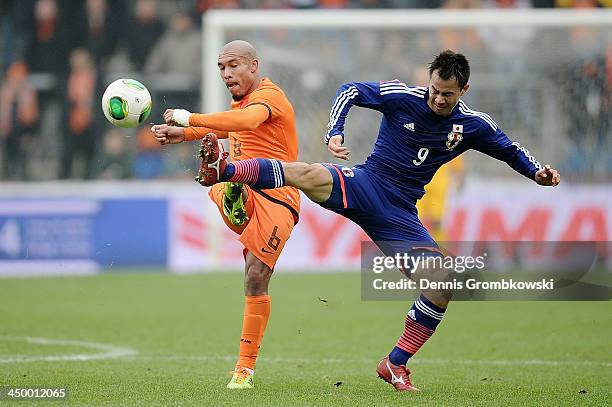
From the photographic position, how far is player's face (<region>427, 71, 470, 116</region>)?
789cm

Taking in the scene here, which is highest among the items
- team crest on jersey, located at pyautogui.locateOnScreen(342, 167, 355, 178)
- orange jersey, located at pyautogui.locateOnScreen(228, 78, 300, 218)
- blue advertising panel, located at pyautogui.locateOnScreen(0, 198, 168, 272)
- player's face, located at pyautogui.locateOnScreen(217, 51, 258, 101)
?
player's face, located at pyautogui.locateOnScreen(217, 51, 258, 101)

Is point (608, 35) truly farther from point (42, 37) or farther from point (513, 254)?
point (42, 37)

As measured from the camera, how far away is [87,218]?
18125 mm

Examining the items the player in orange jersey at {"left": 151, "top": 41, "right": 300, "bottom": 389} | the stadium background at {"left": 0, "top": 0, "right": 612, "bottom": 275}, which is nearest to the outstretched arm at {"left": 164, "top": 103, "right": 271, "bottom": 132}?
the player in orange jersey at {"left": 151, "top": 41, "right": 300, "bottom": 389}

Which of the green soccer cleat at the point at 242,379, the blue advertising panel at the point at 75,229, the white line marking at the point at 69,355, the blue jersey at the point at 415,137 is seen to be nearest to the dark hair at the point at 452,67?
the blue jersey at the point at 415,137

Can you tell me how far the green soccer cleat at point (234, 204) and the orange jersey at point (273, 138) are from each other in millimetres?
226

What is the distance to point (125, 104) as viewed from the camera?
8.12 m

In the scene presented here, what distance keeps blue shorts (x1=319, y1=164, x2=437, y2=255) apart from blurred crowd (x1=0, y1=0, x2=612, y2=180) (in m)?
10.9

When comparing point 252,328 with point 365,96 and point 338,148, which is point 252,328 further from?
point 365,96

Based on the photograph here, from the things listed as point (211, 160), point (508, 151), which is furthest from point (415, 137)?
point (211, 160)

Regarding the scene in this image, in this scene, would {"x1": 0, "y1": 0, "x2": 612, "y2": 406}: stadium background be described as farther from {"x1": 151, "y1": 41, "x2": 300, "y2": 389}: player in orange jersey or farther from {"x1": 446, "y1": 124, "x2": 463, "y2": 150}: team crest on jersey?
{"x1": 446, "y1": 124, "x2": 463, "y2": 150}: team crest on jersey

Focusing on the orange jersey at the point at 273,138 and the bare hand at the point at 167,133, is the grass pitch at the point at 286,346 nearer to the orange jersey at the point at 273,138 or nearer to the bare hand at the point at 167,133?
the orange jersey at the point at 273,138

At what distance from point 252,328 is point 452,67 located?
90.3 inches

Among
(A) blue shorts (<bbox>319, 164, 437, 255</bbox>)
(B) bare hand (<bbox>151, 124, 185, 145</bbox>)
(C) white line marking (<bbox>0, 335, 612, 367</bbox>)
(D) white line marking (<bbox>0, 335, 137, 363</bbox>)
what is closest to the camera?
(B) bare hand (<bbox>151, 124, 185, 145</bbox>)
